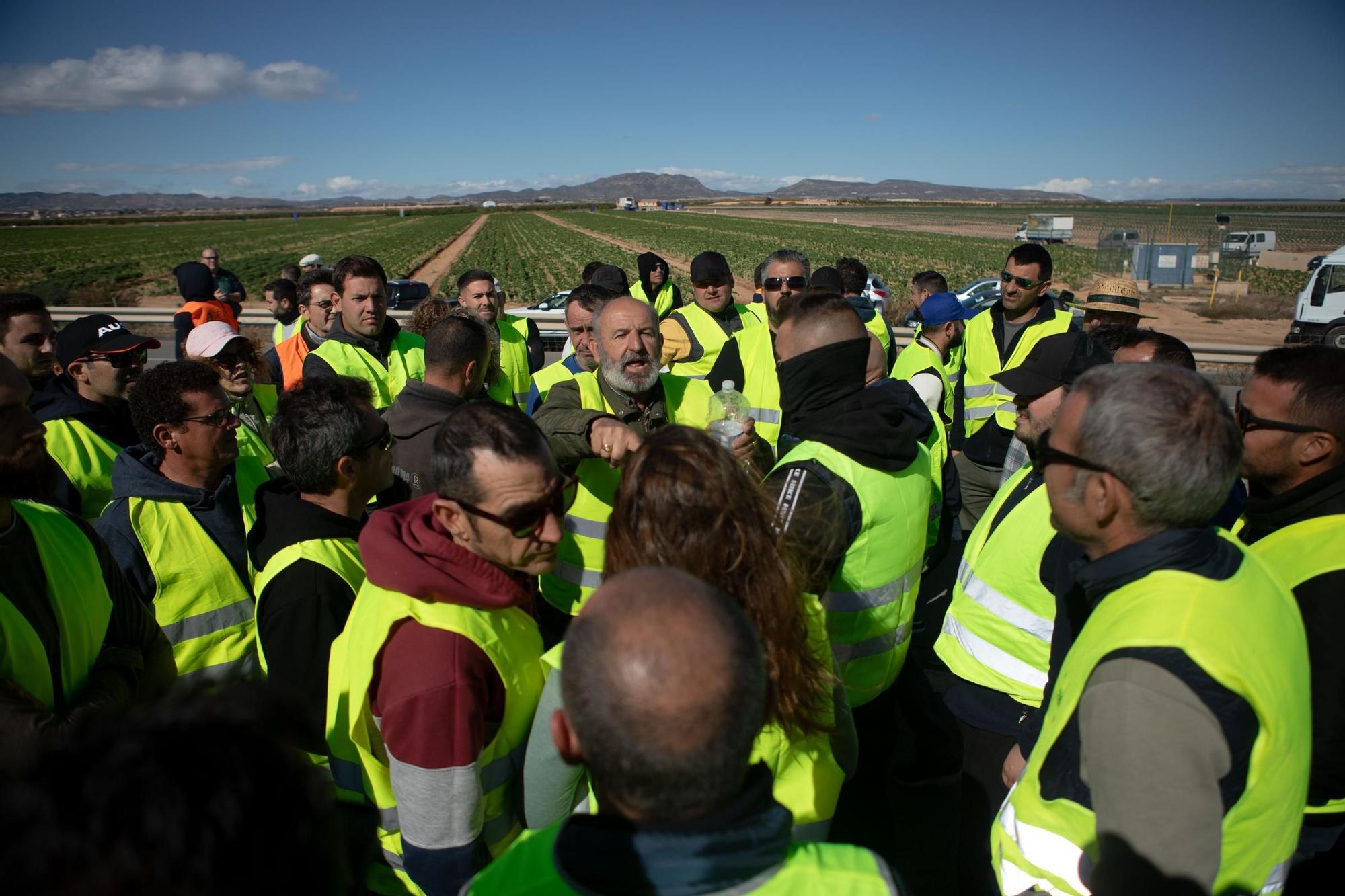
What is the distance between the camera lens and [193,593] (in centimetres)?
267

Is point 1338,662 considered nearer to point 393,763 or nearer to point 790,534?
point 790,534

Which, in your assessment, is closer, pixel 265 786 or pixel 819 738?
pixel 265 786

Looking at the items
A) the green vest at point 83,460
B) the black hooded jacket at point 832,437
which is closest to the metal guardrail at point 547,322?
the green vest at point 83,460

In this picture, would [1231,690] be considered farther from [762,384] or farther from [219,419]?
[762,384]

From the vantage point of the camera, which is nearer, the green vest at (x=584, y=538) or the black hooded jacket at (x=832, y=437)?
the black hooded jacket at (x=832, y=437)

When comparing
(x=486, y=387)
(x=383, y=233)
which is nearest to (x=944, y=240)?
(x=383, y=233)

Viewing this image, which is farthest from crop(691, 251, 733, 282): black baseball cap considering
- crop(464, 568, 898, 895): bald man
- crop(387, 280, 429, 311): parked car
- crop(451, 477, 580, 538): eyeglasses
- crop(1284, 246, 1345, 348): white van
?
crop(1284, 246, 1345, 348): white van

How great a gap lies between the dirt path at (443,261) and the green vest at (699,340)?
23.7 meters

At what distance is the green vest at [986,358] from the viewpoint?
17.8 ft

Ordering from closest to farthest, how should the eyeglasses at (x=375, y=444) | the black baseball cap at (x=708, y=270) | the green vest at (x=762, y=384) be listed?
the eyeglasses at (x=375, y=444), the green vest at (x=762, y=384), the black baseball cap at (x=708, y=270)

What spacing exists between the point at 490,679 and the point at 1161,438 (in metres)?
1.61

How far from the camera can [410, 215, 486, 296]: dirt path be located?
147 feet

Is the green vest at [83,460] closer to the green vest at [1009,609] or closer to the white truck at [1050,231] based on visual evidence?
the green vest at [1009,609]

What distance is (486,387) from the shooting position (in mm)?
5020
